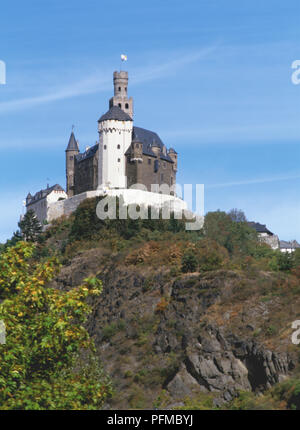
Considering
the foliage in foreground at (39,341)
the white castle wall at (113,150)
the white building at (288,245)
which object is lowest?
the foliage in foreground at (39,341)

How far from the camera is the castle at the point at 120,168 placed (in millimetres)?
102562

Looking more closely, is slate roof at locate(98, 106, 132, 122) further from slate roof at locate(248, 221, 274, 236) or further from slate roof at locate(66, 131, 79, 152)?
slate roof at locate(248, 221, 274, 236)

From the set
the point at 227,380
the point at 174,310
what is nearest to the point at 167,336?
the point at 174,310

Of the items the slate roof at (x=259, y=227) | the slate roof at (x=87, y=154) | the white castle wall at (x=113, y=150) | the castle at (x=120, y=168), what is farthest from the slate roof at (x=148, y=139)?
the slate roof at (x=259, y=227)

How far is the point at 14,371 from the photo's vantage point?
30359 mm

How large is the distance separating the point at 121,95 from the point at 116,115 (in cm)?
685

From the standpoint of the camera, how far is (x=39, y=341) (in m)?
32.2

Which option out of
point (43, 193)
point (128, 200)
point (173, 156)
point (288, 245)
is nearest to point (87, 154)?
point (43, 193)

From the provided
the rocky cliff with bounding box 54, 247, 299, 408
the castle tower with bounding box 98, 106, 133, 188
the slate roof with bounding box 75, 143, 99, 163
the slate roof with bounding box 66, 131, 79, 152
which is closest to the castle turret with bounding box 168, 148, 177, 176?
the castle tower with bounding box 98, 106, 133, 188

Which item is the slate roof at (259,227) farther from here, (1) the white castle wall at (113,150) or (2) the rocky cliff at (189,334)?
(2) the rocky cliff at (189,334)

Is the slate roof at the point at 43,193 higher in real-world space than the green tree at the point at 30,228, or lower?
higher

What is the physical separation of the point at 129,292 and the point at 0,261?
3978 cm

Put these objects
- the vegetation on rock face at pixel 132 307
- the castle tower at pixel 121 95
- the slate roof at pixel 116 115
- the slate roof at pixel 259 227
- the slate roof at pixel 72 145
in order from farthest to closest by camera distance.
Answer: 1. the slate roof at pixel 259 227
2. the slate roof at pixel 72 145
3. the castle tower at pixel 121 95
4. the slate roof at pixel 116 115
5. the vegetation on rock face at pixel 132 307

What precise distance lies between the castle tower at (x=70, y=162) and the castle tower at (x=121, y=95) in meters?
9.27
